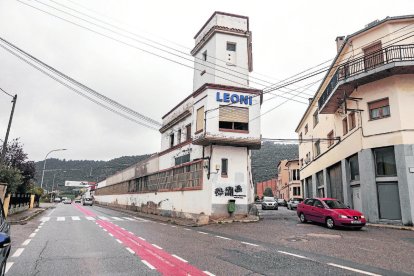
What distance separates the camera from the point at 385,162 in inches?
733

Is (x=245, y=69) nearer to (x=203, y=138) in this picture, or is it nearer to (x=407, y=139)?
(x=203, y=138)

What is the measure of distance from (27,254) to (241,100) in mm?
16396

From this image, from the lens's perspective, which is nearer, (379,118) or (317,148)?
(379,118)

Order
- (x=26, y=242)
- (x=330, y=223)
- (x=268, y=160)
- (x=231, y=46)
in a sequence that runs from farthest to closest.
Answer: (x=268, y=160) < (x=231, y=46) < (x=330, y=223) < (x=26, y=242)

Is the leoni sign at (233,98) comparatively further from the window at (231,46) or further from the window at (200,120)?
the window at (231,46)

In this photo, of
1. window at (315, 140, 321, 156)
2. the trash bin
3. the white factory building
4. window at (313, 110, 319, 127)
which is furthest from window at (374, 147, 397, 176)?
window at (313, 110, 319, 127)

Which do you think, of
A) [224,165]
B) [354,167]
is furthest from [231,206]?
[354,167]

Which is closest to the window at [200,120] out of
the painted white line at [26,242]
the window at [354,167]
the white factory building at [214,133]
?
the white factory building at [214,133]

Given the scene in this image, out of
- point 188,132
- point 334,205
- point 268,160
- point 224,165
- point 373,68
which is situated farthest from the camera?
point 268,160

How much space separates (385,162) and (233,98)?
10546mm

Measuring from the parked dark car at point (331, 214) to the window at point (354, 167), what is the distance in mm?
5265

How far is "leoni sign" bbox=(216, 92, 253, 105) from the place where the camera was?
21.9 m

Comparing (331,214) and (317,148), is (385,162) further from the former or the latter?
(317,148)

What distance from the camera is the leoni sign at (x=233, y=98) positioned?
21862mm
